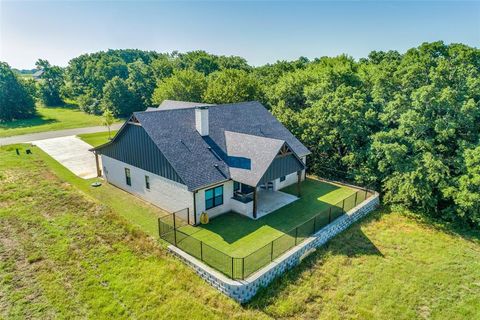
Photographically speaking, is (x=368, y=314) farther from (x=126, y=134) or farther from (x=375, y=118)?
(x=126, y=134)

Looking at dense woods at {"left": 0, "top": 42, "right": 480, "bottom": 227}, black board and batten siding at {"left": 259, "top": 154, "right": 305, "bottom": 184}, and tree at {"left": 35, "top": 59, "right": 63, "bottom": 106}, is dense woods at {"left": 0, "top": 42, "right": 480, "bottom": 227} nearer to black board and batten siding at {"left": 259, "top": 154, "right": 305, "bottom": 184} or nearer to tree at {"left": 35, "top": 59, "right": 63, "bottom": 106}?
black board and batten siding at {"left": 259, "top": 154, "right": 305, "bottom": 184}

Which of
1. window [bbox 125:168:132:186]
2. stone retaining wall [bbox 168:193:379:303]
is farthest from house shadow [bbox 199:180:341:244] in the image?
window [bbox 125:168:132:186]

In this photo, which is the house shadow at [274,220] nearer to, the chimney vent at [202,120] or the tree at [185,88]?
the chimney vent at [202,120]

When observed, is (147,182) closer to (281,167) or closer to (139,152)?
(139,152)

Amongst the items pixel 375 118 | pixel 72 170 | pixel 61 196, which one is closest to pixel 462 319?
pixel 375 118

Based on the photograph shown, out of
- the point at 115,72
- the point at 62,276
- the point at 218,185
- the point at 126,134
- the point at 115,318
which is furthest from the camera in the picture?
the point at 115,72

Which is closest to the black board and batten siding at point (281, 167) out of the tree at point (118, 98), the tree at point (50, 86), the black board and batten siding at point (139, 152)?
the black board and batten siding at point (139, 152)
